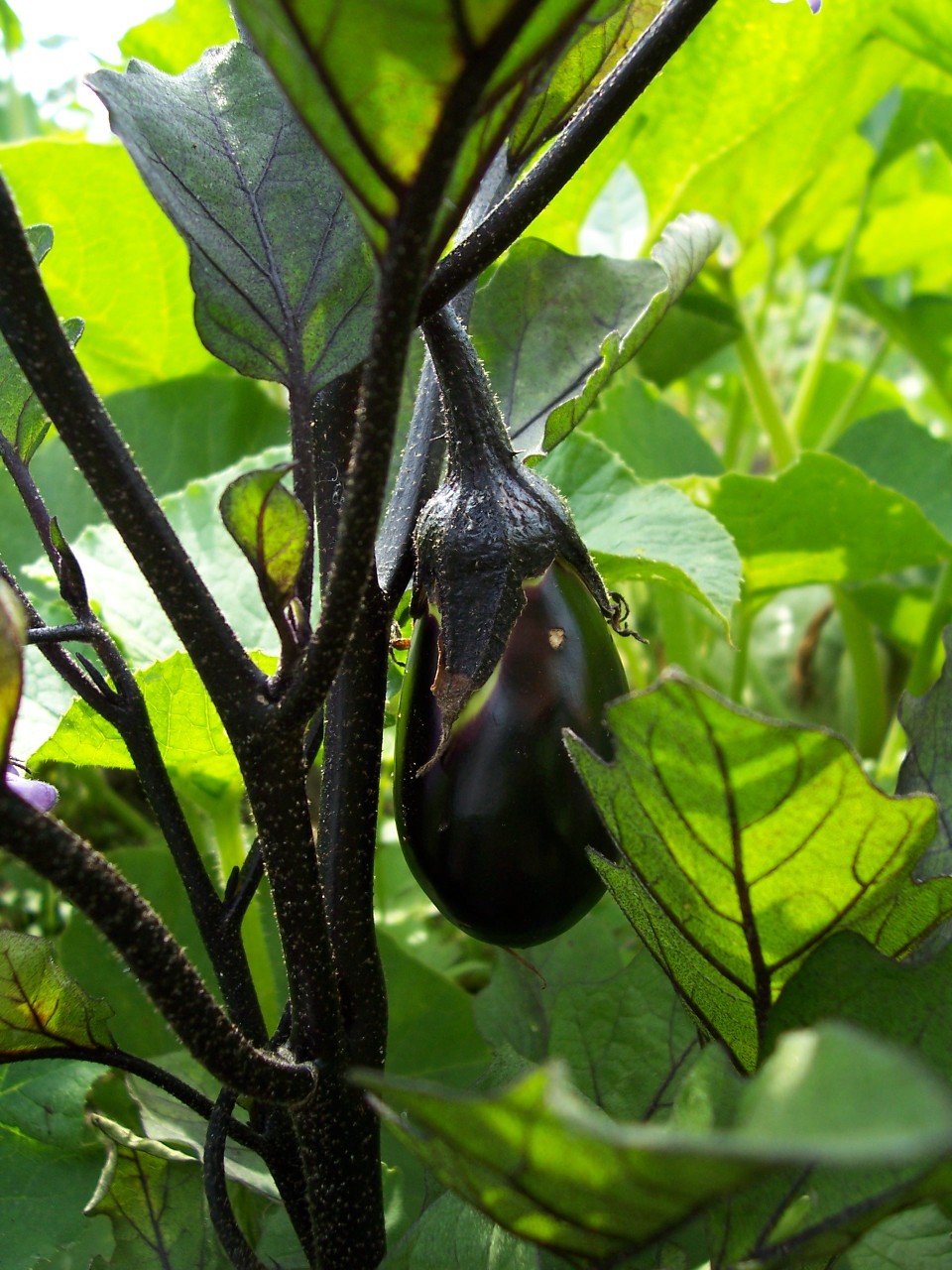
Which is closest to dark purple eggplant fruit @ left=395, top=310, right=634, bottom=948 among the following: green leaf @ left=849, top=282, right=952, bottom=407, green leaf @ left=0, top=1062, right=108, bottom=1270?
green leaf @ left=0, top=1062, right=108, bottom=1270

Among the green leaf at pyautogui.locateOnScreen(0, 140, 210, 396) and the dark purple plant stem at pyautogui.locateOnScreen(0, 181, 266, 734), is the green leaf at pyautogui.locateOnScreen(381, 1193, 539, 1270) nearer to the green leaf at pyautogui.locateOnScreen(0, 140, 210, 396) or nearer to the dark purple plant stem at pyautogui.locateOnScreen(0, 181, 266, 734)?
the dark purple plant stem at pyautogui.locateOnScreen(0, 181, 266, 734)

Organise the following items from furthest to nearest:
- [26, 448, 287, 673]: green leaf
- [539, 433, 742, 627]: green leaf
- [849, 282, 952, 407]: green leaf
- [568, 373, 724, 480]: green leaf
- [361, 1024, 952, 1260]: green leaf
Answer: [849, 282, 952, 407]: green leaf
[568, 373, 724, 480]: green leaf
[26, 448, 287, 673]: green leaf
[539, 433, 742, 627]: green leaf
[361, 1024, 952, 1260]: green leaf

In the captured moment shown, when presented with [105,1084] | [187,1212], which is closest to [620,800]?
[187,1212]

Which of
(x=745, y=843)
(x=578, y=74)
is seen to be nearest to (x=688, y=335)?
(x=578, y=74)

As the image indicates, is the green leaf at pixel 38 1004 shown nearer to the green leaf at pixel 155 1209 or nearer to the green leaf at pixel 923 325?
the green leaf at pixel 155 1209

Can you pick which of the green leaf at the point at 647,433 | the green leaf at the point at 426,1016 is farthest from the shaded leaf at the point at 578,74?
the green leaf at the point at 647,433

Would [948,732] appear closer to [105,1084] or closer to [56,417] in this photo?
[56,417]

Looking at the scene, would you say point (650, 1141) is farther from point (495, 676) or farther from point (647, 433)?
point (647, 433)
